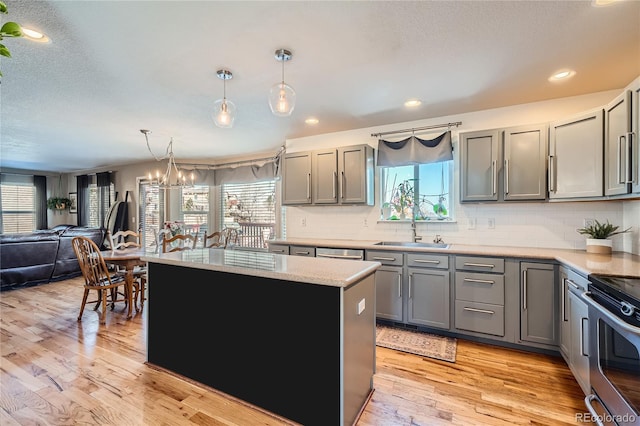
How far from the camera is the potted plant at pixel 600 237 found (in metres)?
2.60

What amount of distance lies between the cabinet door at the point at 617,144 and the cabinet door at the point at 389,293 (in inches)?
75.1

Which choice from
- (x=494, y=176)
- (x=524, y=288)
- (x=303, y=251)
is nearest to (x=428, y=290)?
(x=524, y=288)

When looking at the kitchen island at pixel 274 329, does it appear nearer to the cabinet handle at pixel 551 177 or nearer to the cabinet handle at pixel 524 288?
the cabinet handle at pixel 524 288

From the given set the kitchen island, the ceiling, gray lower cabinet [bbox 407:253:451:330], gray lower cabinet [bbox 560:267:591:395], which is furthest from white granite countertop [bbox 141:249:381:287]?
the ceiling

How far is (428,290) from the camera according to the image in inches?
120

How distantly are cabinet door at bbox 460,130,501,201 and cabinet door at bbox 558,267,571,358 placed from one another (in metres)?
0.99

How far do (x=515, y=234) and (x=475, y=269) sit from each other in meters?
0.81

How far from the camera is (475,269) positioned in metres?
2.86

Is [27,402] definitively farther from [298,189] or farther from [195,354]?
[298,189]

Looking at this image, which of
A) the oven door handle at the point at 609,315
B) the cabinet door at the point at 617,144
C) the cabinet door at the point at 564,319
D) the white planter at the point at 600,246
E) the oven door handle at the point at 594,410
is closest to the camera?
the oven door handle at the point at 609,315

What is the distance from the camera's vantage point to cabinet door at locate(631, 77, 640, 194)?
6.61 feet

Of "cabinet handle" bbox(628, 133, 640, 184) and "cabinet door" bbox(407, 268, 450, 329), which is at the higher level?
"cabinet handle" bbox(628, 133, 640, 184)

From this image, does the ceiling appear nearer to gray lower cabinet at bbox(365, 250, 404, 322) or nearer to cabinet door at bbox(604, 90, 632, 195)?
cabinet door at bbox(604, 90, 632, 195)

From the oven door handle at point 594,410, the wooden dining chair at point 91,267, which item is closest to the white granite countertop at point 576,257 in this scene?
the oven door handle at point 594,410
